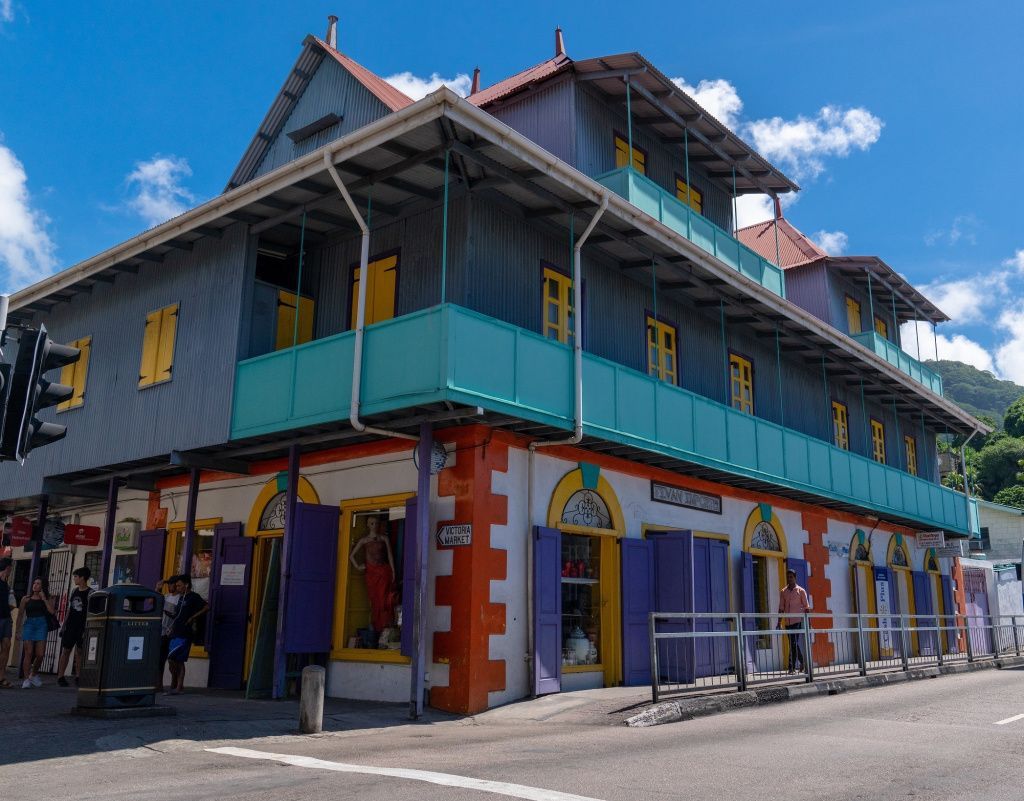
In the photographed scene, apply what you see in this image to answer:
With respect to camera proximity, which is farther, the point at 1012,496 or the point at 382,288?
the point at 1012,496

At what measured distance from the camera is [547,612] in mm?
13422

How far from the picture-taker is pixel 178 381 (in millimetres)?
15625

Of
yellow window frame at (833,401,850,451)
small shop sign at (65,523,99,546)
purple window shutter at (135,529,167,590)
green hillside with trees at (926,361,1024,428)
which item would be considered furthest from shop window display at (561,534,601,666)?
green hillside with trees at (926,361,1024,428)

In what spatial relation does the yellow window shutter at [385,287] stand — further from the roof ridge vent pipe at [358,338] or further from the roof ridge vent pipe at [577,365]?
the roof ridge vent pipe at [577,365]

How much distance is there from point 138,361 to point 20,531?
5.38 meters

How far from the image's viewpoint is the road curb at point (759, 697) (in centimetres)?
1130

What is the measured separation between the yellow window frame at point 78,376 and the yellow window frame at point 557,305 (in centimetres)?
902

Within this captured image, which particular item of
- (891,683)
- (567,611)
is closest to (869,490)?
(891,683)

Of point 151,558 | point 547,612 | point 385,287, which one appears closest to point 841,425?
point 547,612

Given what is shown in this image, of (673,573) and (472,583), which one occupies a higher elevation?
(673,573)

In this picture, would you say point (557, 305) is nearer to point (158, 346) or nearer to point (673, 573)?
point (673, 573)

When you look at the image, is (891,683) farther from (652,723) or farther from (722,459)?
(652,723)

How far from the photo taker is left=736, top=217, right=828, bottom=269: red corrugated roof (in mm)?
27266

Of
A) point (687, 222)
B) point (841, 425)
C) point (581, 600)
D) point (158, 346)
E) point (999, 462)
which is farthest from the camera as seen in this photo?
point (999, 462)
